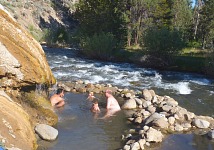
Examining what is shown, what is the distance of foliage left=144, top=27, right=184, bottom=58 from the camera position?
1170 inches

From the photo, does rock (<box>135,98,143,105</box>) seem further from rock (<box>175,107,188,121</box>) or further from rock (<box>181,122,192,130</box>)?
rock (<box>181,122,192,130</box>)

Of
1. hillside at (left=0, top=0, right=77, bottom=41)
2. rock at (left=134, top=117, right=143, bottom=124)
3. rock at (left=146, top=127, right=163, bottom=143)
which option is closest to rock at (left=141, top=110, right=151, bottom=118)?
rock at (left=134, top=117, right=143, bottom=124)

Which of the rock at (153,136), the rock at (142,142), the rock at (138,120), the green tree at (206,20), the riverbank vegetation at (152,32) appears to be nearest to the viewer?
the rock at (142,142)

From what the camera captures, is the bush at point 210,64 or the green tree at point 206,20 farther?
the green tree at point 206,20

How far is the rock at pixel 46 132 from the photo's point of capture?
10883 mm

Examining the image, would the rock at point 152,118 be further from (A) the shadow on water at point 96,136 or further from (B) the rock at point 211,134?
(B) the rock at point 211,134

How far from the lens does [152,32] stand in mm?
30406

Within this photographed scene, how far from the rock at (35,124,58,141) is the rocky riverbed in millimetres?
2483

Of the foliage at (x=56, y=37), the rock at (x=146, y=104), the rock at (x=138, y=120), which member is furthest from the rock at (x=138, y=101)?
the foliage at (x=56, y=37)

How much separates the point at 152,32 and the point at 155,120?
18563mm

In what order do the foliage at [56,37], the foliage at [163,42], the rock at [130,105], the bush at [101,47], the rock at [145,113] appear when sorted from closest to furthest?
the rock at [145,113] → the rock at [130,105] → the foliage at [163,42] → the bush at [101,47] → the foliage at [56,37]

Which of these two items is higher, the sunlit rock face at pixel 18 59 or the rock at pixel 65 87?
the sunlit rock face at pixel 18 59

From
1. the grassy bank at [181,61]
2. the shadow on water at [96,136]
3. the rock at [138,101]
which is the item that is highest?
the grassy bank at [181,61]

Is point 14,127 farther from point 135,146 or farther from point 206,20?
point 206,20
